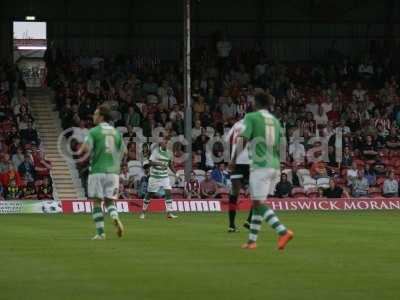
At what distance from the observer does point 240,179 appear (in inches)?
880

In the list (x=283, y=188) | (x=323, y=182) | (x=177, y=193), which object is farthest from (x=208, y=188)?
(x=323, y=182)

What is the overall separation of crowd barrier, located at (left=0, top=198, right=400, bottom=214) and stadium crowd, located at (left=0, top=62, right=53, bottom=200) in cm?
127

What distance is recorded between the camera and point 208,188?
3722 cm

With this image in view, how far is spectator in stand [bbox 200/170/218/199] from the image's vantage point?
37.1 meters

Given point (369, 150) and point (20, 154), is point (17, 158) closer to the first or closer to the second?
point (20, 154)

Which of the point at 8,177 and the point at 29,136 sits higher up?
the point at 29,136

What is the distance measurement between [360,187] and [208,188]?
530cm

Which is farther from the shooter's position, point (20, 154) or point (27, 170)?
point (20, 154)

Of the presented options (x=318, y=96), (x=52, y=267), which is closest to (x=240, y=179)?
(x=52, y=267)

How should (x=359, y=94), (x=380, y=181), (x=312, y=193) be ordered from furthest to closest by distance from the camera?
1. (x=359, y=94)
2. (x=380, y=181)
3. (x=312, y=193)

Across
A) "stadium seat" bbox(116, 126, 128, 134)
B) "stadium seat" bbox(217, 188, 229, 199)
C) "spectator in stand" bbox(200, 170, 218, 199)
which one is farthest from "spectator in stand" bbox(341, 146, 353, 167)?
"stadium seat" bbox(116, 126, 128, 134)

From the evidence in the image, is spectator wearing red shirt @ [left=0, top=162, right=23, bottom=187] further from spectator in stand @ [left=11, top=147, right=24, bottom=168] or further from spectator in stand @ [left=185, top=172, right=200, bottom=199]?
spectator in stand @ [left=185, top=172, right=200, bottom=199]

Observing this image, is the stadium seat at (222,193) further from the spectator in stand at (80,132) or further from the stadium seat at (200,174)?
the spectator in stand at (80,132)

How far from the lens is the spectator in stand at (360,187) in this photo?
38.4 m
